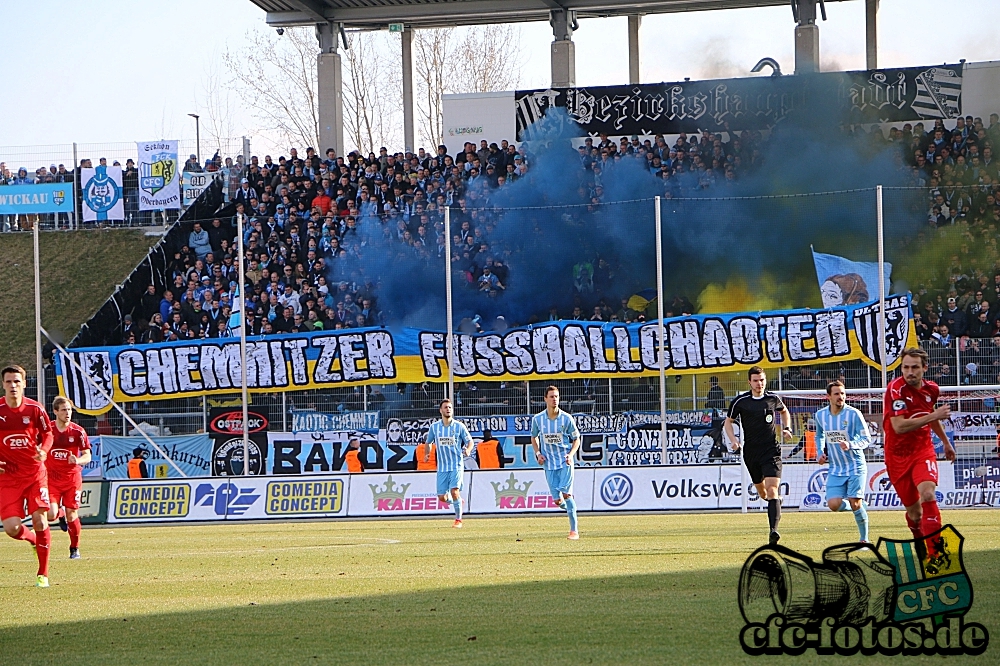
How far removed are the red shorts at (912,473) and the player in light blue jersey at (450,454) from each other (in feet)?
35.2

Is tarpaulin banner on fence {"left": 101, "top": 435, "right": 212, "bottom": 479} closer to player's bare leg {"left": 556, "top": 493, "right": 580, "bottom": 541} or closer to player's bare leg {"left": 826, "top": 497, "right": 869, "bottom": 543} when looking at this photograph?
player's bare leg {"left": 556, "top": 493, "right": 580, "bottom": 541}

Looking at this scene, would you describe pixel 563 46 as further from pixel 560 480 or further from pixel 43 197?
pixel 560 480

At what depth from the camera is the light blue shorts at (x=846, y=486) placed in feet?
53.3

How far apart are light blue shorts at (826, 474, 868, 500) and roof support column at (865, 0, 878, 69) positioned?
90.1 ft

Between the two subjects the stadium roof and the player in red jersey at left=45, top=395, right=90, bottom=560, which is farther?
the stadium roof

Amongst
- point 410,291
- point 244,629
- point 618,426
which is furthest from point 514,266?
point 244,629

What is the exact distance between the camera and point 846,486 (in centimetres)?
1630

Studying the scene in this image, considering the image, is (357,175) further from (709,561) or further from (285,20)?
(709,561)

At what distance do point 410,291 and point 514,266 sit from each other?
2.49 metres

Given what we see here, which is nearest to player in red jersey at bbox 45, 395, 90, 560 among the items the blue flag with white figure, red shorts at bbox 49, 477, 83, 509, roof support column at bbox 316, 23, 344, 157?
red shorts at bbox 49, 477, 83, 509

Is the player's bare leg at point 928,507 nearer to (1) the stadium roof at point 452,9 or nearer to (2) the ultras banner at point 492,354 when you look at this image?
(2) the ultras banner at point 492,354

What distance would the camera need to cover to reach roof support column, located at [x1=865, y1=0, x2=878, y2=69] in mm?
41000

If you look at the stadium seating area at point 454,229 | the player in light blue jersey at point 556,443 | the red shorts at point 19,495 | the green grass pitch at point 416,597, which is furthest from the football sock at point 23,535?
the stadium seating area at point 454,229

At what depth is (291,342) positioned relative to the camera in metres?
29.7
